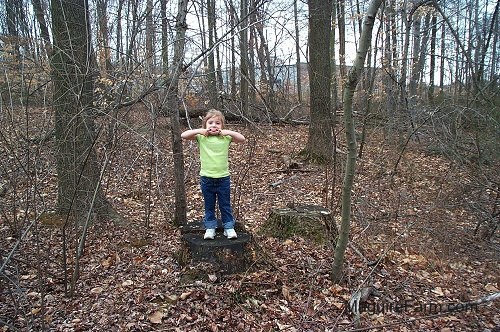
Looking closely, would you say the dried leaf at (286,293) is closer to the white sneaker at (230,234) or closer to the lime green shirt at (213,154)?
the white sneaker at (230,234)

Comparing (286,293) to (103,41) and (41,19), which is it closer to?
(103,41)

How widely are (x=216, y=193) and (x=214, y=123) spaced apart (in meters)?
0.76

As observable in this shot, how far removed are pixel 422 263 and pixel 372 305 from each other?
4.98 feet

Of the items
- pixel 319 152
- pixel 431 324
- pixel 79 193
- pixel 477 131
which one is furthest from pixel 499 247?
pixel 79 193

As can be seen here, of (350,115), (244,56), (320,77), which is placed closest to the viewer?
(350,115)

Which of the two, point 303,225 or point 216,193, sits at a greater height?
point 216,193

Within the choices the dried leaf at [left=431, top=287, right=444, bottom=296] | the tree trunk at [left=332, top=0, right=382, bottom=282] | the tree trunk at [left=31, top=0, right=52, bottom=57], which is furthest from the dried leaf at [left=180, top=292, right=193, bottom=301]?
the tree trunk at [left=31, top=0, right=52, bottom=57]

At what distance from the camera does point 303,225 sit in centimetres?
483

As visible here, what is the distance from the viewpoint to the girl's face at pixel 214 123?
3.79m

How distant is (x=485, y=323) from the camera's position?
353cm

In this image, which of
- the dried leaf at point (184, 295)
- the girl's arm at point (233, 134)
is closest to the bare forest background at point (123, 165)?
the dried leaf at point (184, 295)

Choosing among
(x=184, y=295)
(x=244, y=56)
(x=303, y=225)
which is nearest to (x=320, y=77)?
(x=244, y=56)

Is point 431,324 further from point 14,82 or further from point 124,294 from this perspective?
point 14,82

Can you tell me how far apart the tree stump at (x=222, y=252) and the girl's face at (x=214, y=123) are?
115 centimetres
